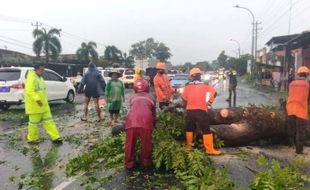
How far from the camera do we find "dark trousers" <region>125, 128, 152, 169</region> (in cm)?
701

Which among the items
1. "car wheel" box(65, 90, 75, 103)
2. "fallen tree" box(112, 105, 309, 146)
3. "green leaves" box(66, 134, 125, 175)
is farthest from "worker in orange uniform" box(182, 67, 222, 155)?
"car wheel" box(65, 90, 75, 103)

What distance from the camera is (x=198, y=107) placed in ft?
26.5

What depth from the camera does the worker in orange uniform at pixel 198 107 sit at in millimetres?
8062

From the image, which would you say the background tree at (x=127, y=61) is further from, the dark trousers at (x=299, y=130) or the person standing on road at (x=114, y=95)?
the dark trousers at (x=299, y=130)

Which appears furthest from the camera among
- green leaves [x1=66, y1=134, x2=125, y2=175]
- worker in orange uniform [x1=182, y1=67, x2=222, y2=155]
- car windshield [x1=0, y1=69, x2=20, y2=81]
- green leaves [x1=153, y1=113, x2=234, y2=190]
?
car windshield [x1=0, y1=69, x2=20, y2=81]

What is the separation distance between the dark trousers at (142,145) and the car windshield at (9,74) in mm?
10371

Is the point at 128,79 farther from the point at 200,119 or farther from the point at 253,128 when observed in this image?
the point at 200,119

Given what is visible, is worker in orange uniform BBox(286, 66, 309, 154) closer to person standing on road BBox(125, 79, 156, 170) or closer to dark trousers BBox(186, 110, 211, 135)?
dark trousers BBox(186, 110, 211, 135)

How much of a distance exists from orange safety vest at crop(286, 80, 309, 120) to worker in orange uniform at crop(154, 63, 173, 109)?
11.9ft

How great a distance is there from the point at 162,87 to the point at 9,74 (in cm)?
760

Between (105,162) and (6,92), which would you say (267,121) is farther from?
(6,92)

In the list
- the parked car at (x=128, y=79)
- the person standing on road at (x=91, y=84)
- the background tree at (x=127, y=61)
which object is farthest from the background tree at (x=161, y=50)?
the person standing on road at (x=91, y=84)

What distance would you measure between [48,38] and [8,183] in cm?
4860

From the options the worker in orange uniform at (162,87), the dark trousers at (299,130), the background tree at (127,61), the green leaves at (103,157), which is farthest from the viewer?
the background tree at (127,61)
